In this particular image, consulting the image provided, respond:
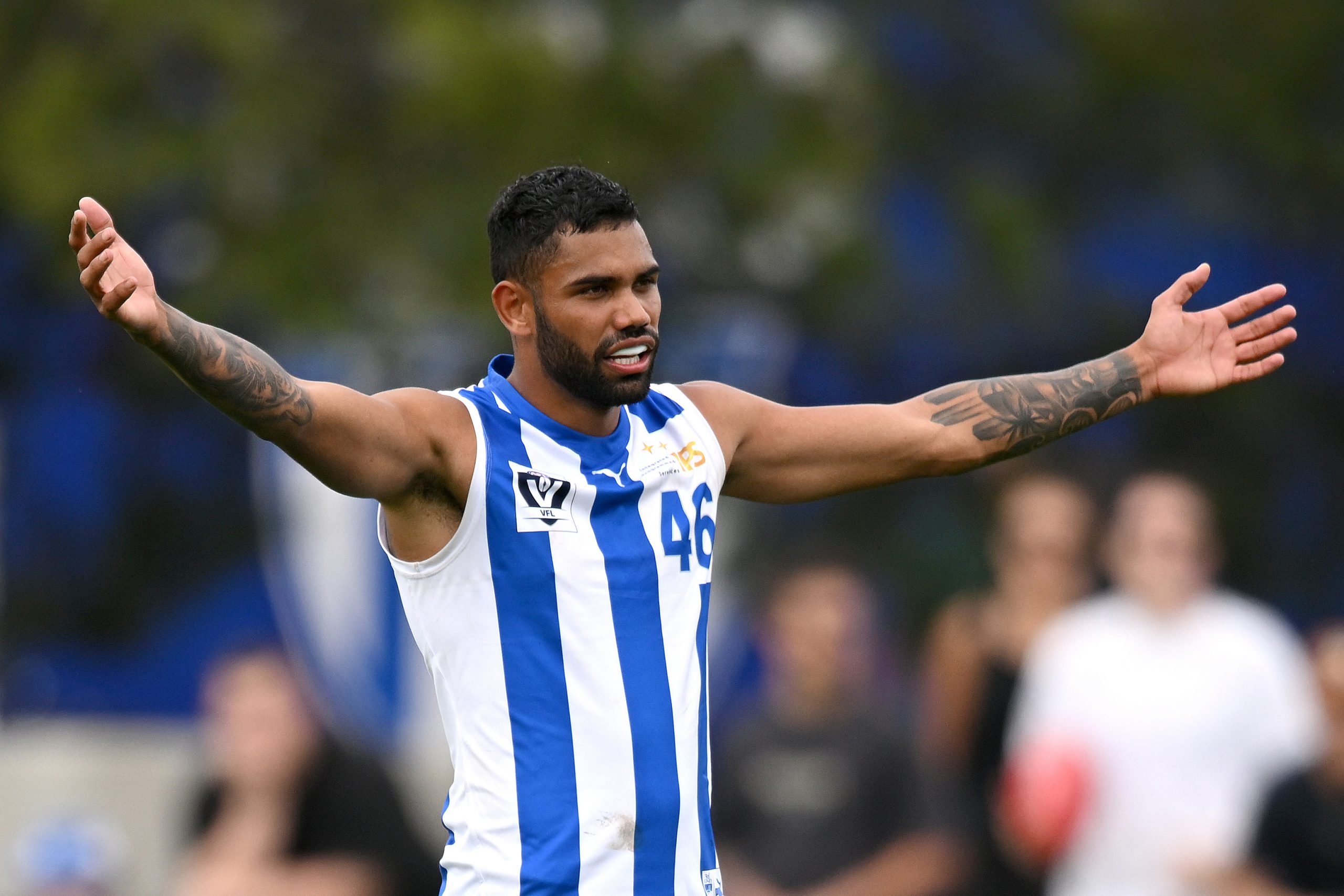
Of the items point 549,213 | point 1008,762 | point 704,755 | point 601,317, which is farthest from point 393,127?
point 704,755

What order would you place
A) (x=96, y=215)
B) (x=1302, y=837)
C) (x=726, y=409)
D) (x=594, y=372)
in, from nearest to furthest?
(x=96, y=215) → (x=594, y=372) → (x=726, y=409) → (x=1302, y=837)

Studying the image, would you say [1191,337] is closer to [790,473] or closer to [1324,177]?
[790,473]

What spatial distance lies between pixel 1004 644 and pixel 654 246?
347cm

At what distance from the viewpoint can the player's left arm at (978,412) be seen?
5316 millimetres

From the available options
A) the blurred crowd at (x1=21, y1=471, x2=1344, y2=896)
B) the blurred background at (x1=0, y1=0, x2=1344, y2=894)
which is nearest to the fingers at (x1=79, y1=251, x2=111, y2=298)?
the blurred crowd at (x1=21, y1=471, x2=1344, y2=896)

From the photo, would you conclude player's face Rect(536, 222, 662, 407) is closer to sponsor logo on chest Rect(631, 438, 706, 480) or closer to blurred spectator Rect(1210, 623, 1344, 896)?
sponsor logo on chest Rect(631, 438, 706, 480)

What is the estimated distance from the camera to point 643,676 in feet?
15.5

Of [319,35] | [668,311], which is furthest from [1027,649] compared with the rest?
[319,35]

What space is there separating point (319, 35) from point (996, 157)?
3.97 m

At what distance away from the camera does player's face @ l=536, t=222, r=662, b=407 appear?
485 centimetres

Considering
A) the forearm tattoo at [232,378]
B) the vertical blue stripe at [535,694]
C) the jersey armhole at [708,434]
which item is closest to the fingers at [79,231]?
the forearm tattoo at [232,378]

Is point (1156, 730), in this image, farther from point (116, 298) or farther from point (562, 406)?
point (116, 298)

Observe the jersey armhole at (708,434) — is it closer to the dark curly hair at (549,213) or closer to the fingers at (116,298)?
the dark curly hair at (549,213)

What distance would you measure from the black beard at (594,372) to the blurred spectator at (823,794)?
3871mm
